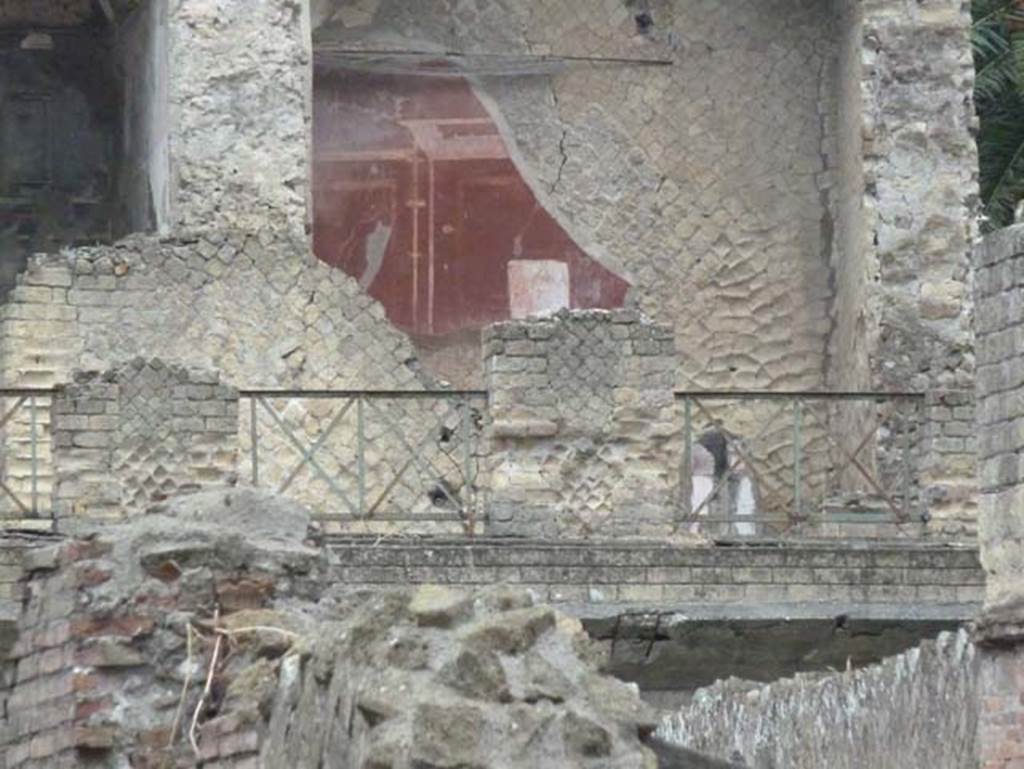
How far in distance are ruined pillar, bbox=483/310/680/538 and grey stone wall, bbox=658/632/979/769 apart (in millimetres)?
4358

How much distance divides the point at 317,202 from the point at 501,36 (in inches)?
54.6

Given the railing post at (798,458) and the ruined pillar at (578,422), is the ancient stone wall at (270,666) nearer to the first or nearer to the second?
the ruined pillar at (578,422)

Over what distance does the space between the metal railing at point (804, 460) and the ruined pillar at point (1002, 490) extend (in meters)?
7.26

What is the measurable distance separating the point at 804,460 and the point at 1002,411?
10778 mm

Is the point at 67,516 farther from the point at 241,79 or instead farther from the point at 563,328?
the point at 241,79

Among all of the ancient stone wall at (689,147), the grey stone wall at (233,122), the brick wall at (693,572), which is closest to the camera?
the brick wall at (693,572)

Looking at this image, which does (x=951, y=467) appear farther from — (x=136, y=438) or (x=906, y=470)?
(x=136, y=438)

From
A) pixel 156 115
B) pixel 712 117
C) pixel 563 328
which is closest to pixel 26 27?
pixel 156 115

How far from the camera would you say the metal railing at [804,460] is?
23859mm

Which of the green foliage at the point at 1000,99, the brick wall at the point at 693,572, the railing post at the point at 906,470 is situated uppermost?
the green foliage at the point at 1000,99

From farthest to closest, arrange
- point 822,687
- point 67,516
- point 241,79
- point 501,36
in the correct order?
point 501,36, point 241,79, point 67,516, point 822,687

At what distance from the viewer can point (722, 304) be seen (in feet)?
91.3

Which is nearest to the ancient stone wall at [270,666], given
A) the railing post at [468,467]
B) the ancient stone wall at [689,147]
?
the railing post at [468,467]

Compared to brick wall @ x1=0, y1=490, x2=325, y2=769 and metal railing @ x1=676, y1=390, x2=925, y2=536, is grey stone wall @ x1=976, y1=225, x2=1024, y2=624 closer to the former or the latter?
brick wall @ x1=0, y1=490, x2=325, y2=769
